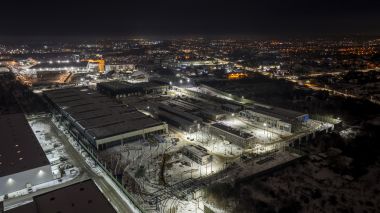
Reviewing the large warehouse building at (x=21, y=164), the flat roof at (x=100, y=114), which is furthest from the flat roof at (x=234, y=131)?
the large warehouse building at (x=21, y=164)

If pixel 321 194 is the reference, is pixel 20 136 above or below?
above

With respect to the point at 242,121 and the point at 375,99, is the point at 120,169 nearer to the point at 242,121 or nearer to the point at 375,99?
the point at 242,121

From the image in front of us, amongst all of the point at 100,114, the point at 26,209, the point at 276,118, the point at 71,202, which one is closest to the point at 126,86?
the point at 100,114

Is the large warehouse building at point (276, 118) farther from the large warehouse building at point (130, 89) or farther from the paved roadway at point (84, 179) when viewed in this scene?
the large warehouse building at point (130, 89)

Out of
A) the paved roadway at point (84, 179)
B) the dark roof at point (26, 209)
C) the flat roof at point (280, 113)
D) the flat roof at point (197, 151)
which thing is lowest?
the paved roadway at point (84, 179)

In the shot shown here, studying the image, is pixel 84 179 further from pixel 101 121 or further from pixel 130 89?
pixel 130 89

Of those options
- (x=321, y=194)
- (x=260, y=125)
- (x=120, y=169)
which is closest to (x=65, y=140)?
(x=120, y=169)

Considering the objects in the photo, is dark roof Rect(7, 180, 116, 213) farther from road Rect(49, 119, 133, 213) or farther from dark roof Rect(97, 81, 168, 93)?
dark roof Rect(97, 81, 168, 93)

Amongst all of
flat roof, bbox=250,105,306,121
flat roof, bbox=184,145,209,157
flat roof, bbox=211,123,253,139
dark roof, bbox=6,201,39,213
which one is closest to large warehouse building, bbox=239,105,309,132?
flat roof, bbox=250,105,306,121

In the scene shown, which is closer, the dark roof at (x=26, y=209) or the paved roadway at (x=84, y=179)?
the dark roof at (x=26, y=209)
